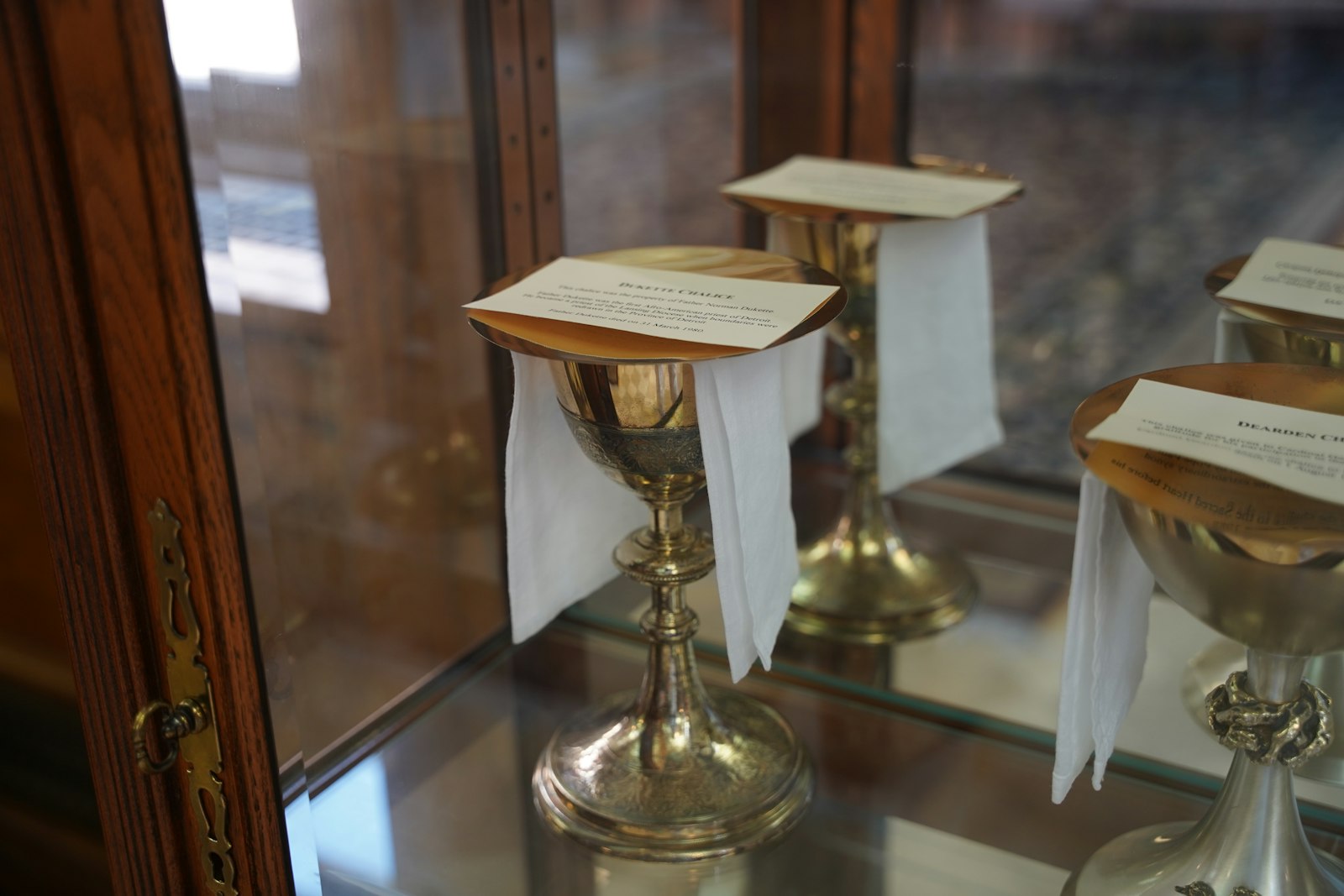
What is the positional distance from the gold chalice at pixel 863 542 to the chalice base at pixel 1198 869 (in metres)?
0.24

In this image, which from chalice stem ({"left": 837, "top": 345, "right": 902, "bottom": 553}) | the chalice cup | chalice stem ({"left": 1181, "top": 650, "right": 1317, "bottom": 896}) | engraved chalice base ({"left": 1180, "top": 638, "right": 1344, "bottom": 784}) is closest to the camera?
the chalice cup

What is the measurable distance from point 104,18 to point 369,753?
1.41 ft

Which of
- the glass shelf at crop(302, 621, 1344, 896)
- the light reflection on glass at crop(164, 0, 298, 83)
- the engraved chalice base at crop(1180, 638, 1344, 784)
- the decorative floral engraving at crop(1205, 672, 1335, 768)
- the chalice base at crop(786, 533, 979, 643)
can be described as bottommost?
the glass shelf at crop(302, 621, 1344, 896)

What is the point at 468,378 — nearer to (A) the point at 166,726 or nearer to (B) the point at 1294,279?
(A) the point at 166,726

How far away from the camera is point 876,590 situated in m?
0.85

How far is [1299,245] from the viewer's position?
675 mm

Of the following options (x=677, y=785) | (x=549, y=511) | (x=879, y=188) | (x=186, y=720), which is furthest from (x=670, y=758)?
(x=879, y=188)

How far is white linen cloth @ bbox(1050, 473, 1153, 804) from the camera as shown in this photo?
1.63 ft

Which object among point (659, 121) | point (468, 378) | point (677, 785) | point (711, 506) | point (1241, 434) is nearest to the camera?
point (1241, 434)

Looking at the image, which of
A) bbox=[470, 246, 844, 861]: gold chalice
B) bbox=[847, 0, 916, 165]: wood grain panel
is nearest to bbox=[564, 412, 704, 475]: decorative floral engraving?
bbox=[470, 246, 844, 861]: gold chalice

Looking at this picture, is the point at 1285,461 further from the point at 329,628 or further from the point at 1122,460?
the point at 329,628

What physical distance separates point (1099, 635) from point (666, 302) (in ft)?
0.77

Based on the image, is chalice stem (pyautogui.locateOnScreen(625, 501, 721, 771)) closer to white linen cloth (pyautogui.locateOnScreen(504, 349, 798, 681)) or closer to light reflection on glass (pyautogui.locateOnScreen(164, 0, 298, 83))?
white linen cloth (pyautogui.locateOnScreen(504, 349, 798, 681))

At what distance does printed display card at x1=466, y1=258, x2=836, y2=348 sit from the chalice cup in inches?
5.3
